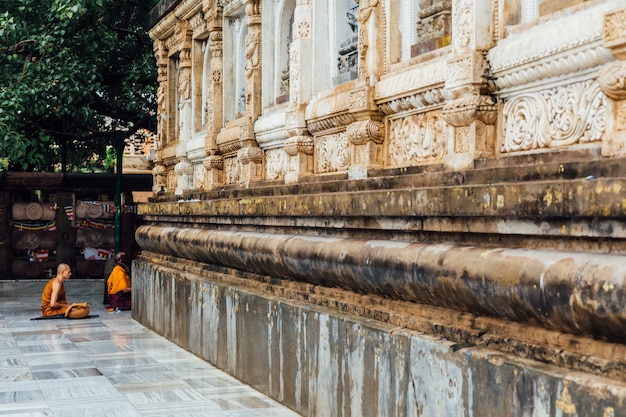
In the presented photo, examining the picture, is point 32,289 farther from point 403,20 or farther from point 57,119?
point 403,20

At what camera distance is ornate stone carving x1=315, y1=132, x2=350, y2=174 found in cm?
759

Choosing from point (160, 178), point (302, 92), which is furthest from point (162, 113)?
point (302, 92)

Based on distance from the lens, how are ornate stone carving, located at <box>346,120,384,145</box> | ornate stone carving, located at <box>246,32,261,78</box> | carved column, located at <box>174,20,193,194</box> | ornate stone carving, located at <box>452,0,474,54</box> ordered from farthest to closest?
1. carved column, located at <box>174,20,193,194</box>
2. ornate stone carving, located at <box>246,32,261,78</box>
3. ornate stone carving, located at <box>346,120,384,145</box>
4. ornate stone carving, located at <box>452,0,474,54</box>

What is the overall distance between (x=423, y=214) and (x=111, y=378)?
4699 mm

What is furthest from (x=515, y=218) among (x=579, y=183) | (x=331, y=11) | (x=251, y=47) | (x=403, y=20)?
(x=251, y=47)

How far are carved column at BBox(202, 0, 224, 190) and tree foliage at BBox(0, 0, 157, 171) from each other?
14.1 ft

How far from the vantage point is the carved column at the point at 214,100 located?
447 inches

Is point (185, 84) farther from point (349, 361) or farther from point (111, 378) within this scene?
point (349, 361)

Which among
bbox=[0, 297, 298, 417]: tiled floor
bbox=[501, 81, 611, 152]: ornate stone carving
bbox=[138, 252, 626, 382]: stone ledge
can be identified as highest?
bbox=[501, 81, 611, 152]: ornate stone carving

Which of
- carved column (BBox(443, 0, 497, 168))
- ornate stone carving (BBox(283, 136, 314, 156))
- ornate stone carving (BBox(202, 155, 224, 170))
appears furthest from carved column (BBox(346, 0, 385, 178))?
ornate stone carving (BBox(202, 155, 224, 170))

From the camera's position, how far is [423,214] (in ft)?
18.0

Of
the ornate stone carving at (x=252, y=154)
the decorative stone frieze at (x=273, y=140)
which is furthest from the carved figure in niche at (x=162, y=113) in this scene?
the decorative stone frieze at (x=273, y=140)

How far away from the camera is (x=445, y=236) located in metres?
5.43

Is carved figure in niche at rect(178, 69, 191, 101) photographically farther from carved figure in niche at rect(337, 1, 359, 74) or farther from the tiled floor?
carved figure in niche at rect(337, 1, 359, 74)
